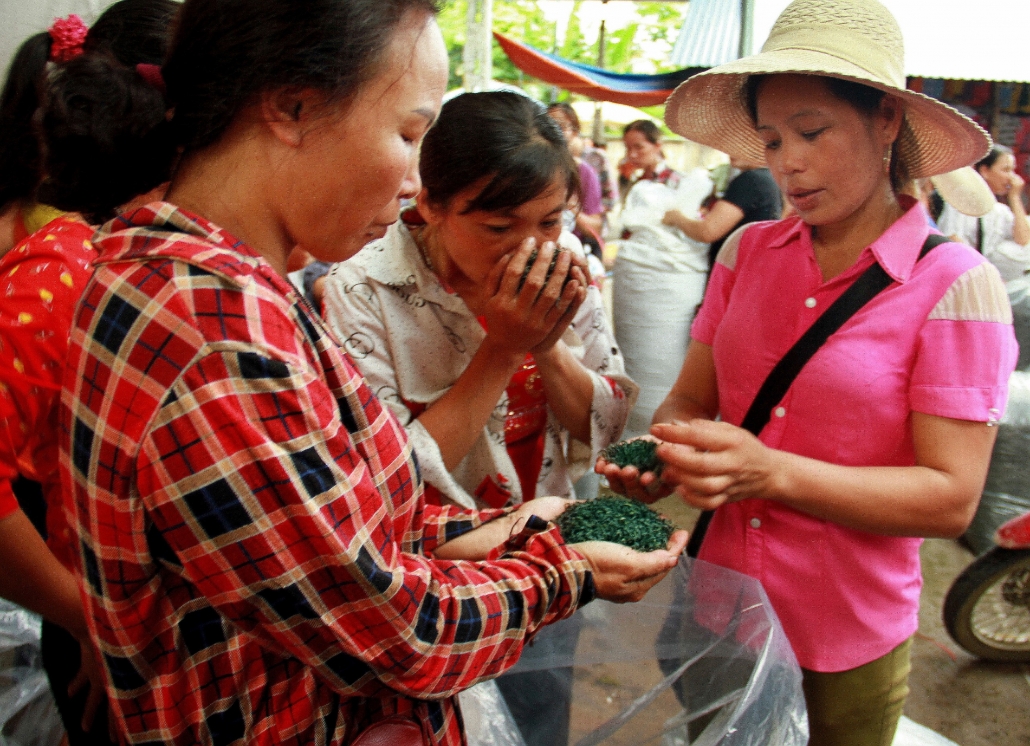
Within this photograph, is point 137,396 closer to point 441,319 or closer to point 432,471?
point 432,471

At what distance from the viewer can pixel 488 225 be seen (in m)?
1.47

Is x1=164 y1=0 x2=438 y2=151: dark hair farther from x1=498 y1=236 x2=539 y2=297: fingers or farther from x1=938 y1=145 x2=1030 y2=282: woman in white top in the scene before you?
x1=938 y1=145 x2=1030 y2=282: woman in white top

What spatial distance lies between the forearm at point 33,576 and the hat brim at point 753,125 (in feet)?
4.99

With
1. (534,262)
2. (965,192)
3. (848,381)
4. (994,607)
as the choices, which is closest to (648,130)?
(994,607)

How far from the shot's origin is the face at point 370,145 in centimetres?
79

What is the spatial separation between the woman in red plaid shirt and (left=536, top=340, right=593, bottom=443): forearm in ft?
2.42

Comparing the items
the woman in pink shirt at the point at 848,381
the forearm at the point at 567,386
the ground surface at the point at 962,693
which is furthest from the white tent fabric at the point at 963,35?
the ground surface at the point at 962,693

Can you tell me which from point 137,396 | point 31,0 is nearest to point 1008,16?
point 137,396

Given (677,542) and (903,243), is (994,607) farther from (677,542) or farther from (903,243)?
(677,542)

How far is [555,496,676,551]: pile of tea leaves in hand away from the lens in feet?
3.97

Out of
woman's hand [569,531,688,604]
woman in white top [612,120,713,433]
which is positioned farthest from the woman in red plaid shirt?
woman in white top [612,120,713,433]

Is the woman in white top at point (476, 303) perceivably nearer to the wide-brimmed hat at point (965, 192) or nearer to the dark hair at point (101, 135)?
the dark hair at point (101, 135)

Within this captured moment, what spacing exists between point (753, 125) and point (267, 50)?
132cm

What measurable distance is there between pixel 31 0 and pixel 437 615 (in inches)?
92.4
